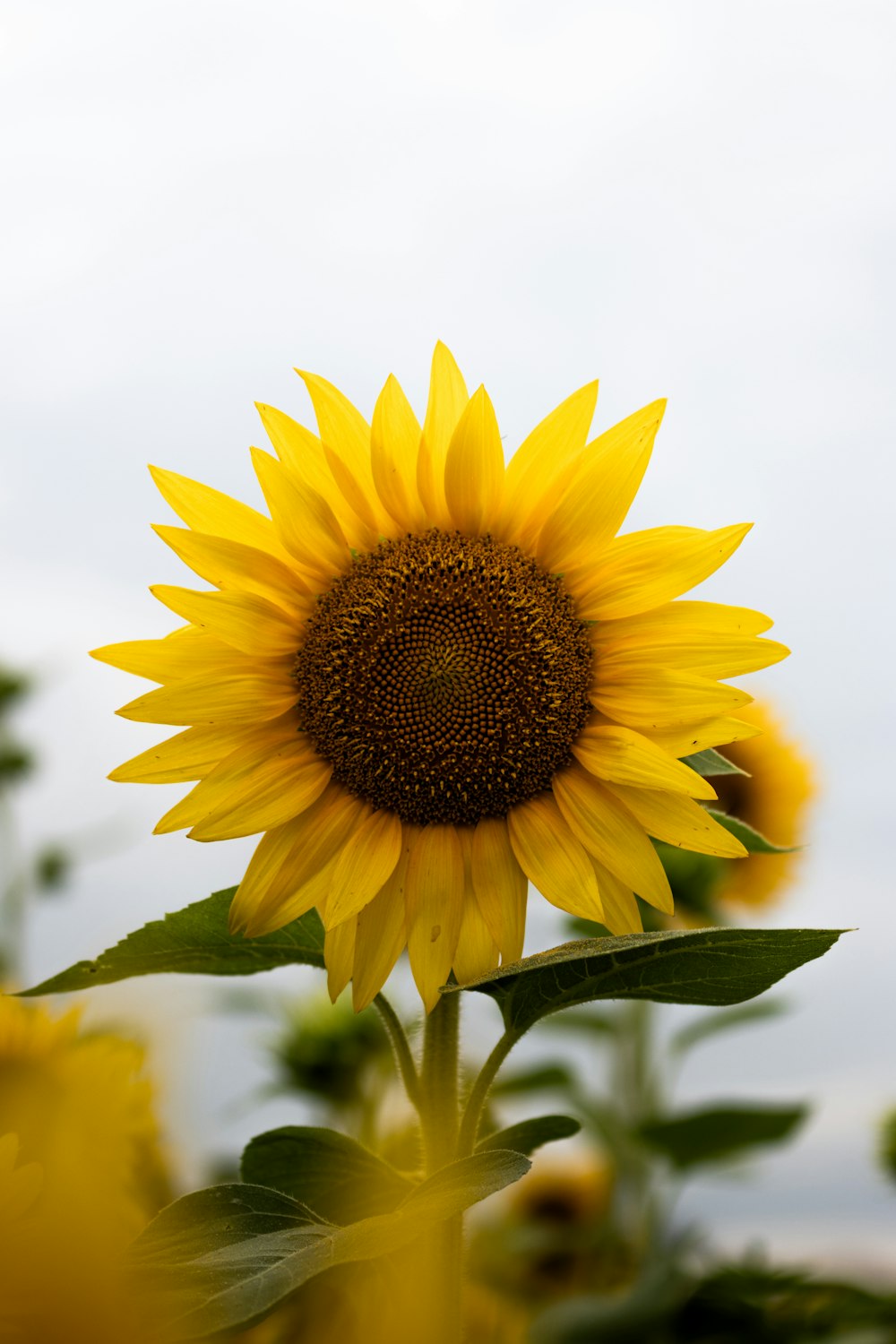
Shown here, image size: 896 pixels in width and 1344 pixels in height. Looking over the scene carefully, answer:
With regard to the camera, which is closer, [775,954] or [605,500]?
[775,954]

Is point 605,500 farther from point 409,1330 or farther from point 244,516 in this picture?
point 409,1330

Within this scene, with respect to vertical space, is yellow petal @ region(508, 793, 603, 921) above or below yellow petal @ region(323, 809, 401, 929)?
below

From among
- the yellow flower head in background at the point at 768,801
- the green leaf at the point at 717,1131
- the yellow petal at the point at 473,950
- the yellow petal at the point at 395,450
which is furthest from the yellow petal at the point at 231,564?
the yellow flower head in background at the point at 768,801

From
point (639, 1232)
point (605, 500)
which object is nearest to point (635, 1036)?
point (639, 1232)

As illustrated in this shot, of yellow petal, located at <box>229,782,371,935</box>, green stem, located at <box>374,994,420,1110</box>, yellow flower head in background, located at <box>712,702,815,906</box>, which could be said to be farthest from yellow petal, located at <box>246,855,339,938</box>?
yellow flower head in background, located at <box>712,702,815,906</box>

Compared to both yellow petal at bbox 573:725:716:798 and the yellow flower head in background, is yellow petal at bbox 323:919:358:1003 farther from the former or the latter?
the yellow flower head in background

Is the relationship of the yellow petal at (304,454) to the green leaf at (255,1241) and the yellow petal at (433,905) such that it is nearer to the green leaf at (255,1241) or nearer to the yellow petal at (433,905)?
the yellow petal at (433,905)

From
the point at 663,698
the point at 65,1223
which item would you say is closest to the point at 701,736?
the point at 663,698
